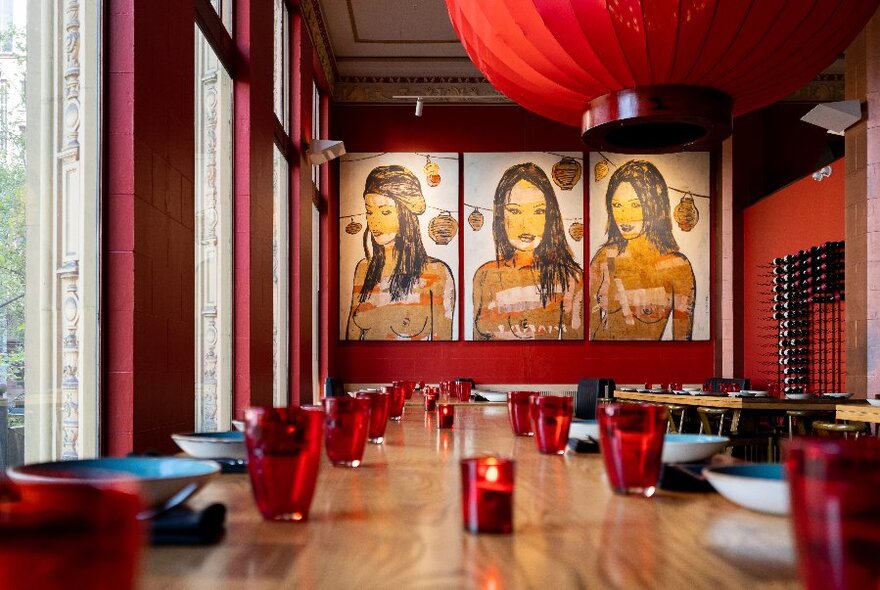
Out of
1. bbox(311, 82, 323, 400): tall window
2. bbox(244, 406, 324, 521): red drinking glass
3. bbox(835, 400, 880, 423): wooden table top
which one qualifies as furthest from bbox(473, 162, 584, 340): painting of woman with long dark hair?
bbox(244, 406, 324, 521): red drinking glass

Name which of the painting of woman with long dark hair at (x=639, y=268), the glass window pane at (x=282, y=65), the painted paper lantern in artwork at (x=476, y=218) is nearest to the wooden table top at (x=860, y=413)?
the glass window pane at (x=282, y=65)

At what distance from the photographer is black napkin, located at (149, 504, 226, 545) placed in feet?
2.70

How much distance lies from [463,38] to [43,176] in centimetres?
169

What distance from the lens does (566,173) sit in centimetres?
1043

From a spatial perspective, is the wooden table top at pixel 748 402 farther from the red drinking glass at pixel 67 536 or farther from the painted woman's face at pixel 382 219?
the red drinking glass at pixel 67 536

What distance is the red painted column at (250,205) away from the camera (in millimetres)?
5910

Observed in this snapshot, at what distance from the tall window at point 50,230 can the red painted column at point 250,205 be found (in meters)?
2.39

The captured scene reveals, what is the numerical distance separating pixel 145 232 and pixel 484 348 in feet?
22.9

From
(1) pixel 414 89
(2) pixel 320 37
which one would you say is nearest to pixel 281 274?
(2) pixel 320 37

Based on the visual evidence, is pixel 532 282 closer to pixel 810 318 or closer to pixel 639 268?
pixel 639 268

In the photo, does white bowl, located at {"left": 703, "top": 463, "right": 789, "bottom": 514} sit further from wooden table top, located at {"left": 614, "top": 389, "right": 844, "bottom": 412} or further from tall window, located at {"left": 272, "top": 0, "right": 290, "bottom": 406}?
tall window, located at {"left": 272, "top": 0, "right": 290, "bottom": 406}

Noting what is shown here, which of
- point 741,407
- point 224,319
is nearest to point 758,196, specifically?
point 741,407

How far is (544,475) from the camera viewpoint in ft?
4.65

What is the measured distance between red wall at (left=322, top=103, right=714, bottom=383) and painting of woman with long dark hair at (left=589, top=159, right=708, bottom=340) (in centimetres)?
22
